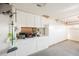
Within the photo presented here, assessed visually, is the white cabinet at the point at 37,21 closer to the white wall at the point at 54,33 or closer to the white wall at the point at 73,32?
the white wall at the point at 54,33

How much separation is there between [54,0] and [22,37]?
8.86 ft

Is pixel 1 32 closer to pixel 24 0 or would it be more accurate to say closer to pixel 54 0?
pixel 24 0

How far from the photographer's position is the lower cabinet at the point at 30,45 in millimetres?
3291

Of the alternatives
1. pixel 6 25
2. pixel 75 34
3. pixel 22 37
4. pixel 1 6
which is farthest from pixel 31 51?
pixel 75 34

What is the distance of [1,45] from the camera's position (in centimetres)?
238

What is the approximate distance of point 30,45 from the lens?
3.83 meters

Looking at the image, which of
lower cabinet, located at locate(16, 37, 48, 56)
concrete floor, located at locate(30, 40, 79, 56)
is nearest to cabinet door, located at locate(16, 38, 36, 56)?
lower cabinet, located at locate(16, 37, 48, 56)

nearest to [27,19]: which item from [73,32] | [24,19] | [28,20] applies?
[28,20]

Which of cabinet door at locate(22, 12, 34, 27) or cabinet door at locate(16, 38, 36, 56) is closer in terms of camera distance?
cabinet door at locate(16, 38, 36, 56)

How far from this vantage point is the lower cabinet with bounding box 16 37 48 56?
130 inches

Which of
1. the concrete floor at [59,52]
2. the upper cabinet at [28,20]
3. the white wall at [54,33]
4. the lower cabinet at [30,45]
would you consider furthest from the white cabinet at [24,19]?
the white wall at [54,33]

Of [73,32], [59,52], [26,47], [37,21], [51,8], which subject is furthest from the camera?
[73,32]

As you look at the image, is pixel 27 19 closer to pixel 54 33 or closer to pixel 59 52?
pixel 59 52

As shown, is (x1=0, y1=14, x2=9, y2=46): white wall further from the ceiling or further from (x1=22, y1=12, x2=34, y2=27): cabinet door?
(x1=22, y1=12, x2=34, y2=27): cabinet door
